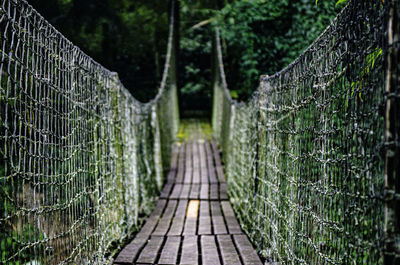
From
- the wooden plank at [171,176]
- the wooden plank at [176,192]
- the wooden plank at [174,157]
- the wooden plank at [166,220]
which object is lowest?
the wooden plank at [166,220]

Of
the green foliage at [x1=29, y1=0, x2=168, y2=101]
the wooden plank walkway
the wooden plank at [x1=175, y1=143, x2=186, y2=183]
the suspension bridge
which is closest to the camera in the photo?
the suspension bridge

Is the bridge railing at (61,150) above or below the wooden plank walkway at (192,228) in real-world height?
above

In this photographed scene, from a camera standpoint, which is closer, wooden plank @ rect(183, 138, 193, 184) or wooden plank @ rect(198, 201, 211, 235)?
wooden plank @ rect(198, 201, 211, 235)

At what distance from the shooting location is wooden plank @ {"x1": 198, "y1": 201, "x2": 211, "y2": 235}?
9.00ft

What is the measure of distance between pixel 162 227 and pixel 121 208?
627 millimetres

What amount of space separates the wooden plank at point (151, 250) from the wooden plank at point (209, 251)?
0.25m

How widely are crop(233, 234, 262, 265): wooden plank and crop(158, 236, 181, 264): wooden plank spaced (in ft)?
1.10

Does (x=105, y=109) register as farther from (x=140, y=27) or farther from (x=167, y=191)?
(x=140, y=27)

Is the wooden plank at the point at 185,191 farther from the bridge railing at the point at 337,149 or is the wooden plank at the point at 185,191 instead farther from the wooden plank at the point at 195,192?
the bridge railing at the point at 337,149

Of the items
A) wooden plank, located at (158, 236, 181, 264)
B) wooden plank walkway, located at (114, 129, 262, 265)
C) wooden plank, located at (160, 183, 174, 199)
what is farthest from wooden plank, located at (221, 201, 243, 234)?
wooden plank, located at (160, 183, 174, 199)

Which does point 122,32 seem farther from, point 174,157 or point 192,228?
point 192,228

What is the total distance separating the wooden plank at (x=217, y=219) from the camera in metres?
2.74

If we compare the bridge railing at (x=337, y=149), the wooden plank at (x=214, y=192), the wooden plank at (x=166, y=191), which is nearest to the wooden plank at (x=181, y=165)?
the wooden plank at (x=166, y=191)

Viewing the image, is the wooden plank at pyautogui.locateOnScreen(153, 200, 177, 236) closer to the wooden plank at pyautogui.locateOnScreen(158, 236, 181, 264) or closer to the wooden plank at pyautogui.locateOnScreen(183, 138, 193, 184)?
the wooden plank at pyautogui.locateOnScreen(158, 236, 181, 264)
